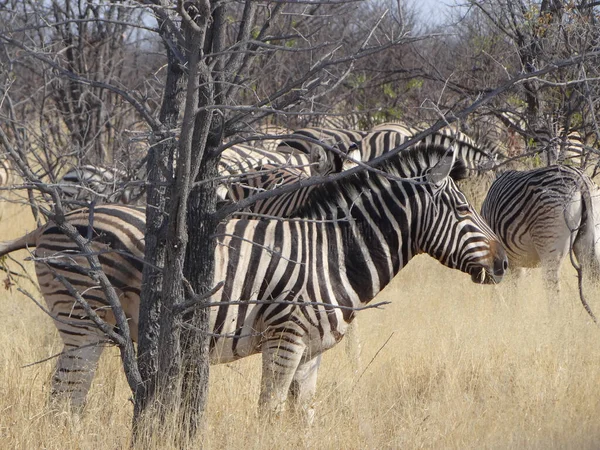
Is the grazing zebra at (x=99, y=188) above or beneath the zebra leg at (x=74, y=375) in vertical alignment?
above

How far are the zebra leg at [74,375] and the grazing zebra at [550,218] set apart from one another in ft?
13.4

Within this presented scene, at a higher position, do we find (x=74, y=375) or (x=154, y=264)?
(x=154, y=264)

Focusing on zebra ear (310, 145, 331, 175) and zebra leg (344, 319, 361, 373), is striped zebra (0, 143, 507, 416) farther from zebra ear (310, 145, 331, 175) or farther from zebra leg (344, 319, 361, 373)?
zebra leg (344, 319, 361, 373)

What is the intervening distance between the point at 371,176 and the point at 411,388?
1.37 metres

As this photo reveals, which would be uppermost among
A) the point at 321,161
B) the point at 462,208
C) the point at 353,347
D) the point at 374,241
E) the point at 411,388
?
the point at 321,161

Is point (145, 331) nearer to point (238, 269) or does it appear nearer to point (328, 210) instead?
point (238, 269)

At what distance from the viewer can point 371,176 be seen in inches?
165

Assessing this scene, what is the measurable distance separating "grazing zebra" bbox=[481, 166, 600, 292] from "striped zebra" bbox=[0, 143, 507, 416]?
102 inches

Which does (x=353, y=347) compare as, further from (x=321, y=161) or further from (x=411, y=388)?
(x=321, y=161)

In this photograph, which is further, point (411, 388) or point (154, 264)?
point (411, 388)

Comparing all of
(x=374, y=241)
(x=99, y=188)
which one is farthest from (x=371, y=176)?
(x=99, y=188)

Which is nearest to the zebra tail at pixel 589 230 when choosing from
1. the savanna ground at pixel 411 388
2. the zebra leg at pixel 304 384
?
the savanna ground at pixel 411 388

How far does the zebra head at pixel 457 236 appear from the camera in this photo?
4.27 meters

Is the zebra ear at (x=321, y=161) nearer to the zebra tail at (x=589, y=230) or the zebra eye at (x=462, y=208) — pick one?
the zebra eye at (x=462, y=208)
